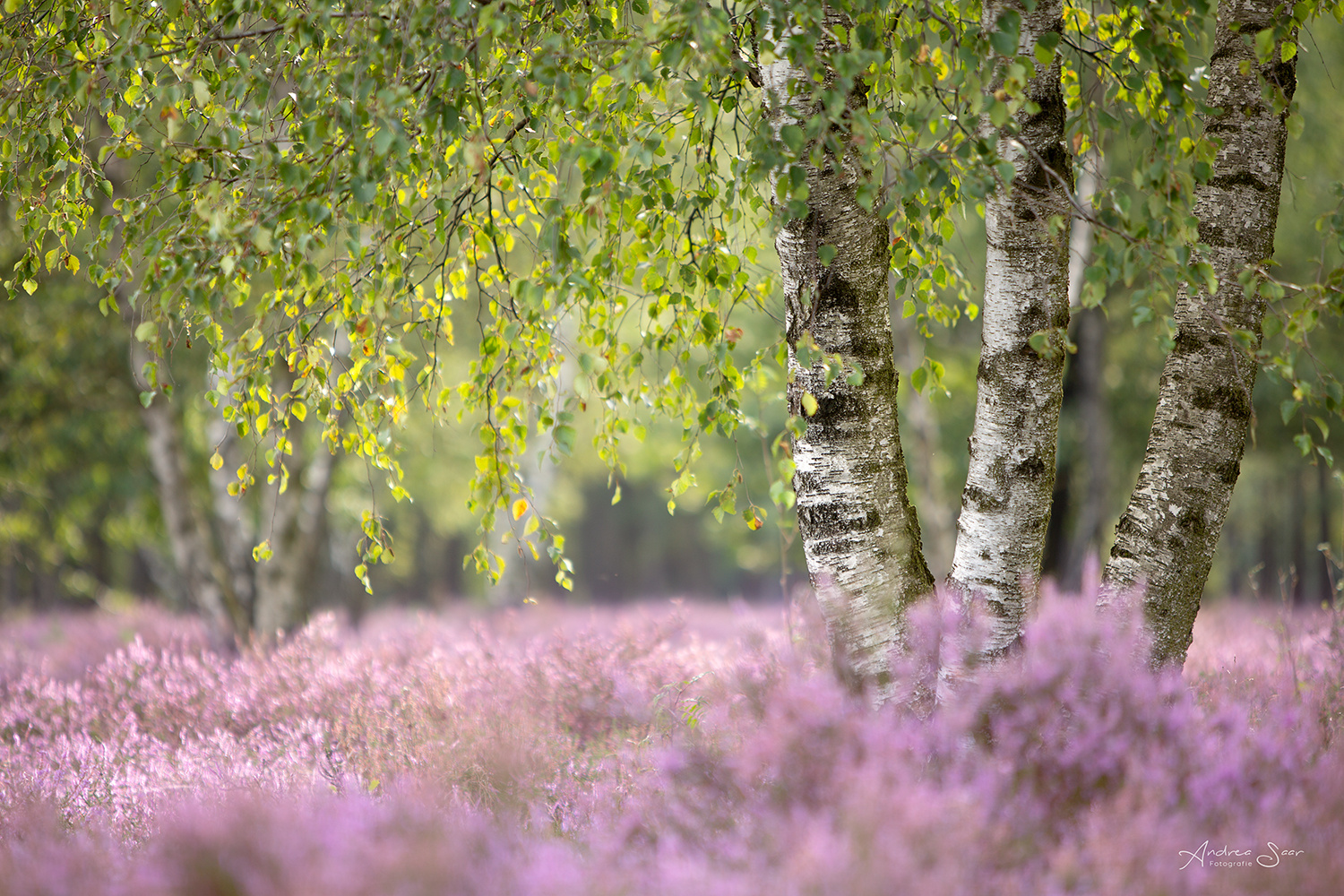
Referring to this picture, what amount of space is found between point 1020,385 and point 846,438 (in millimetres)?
647

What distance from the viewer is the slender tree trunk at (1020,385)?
2.88m

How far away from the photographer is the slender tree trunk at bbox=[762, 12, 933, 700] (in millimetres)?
2914

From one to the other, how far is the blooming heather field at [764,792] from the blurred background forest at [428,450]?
714 millimetres

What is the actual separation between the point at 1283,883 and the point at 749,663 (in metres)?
2.31

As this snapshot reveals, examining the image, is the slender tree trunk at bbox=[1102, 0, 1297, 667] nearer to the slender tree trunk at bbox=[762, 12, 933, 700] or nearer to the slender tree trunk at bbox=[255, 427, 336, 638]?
the slender tree trunk at bbox=[762, 12, 933, 700]

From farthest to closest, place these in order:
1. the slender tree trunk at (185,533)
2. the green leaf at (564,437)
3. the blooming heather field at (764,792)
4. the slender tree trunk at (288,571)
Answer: the slender tree trunk at (185,533), the slender tree trunk at (288,571), the green leaf at (564,437), the blooming heather field at (764,792)

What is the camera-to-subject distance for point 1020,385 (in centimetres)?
291

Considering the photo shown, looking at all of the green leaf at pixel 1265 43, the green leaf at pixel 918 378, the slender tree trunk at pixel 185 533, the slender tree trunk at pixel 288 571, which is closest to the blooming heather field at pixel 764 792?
the green leaf at pixel 918 378

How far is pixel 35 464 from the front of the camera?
9289 mm

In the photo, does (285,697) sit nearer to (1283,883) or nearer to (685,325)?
(685,325)

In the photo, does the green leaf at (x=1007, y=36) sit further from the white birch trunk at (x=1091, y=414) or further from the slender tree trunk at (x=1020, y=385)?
the white birch trunk at (x=1091, y=414)

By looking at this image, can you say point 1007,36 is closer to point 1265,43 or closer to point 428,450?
point 1265,43

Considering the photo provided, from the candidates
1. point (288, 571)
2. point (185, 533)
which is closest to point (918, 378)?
point (288, 571)

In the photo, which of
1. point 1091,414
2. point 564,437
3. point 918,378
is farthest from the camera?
point 1091,414
